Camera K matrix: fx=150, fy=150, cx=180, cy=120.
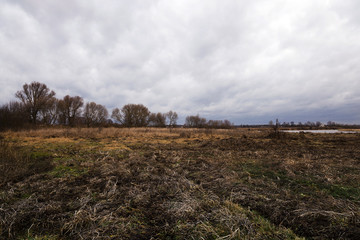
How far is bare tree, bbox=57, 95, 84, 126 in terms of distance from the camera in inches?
1943

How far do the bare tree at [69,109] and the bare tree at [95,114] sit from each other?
9.92 feet

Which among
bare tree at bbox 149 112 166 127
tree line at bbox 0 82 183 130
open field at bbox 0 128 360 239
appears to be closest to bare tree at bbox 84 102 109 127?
tree line at bbox 0 82 183 130

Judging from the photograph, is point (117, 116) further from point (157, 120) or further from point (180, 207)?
point (180, 207)

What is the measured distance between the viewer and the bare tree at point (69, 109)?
49.3 meters

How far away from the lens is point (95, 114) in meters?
57.2

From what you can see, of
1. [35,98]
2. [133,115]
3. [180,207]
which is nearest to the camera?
[180,207]

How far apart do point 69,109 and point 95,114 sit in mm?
8374

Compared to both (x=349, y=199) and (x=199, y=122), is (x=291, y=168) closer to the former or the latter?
(x=349, y=199)

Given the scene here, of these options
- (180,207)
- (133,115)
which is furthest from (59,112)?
(180,207)

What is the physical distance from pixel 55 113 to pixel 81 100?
849cm

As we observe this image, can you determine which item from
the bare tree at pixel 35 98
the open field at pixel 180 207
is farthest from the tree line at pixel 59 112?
the open field at pixel 180 207

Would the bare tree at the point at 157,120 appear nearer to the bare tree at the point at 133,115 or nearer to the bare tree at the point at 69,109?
the bare tree at the point at 133,115

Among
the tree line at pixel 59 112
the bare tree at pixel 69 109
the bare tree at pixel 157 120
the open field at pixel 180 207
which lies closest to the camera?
the open field at pixel 180 207

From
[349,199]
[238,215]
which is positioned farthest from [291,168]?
[238,215]
